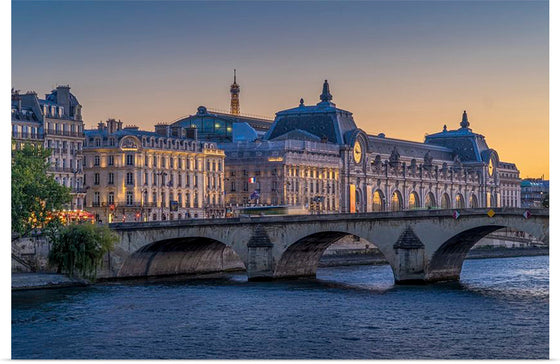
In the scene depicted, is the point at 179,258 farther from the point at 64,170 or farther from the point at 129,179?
the point at 129,179

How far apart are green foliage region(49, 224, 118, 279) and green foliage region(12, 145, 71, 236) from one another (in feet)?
7.16

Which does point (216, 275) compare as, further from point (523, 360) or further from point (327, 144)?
point (327, 144)

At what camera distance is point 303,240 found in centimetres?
10206

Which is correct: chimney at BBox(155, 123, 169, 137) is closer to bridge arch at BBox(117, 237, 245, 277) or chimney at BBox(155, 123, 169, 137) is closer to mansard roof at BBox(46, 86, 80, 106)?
mansard roof at BBox(46, 86, 80, 106)

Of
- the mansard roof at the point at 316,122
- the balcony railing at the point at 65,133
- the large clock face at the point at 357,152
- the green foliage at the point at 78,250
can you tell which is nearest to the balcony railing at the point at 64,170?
the balcony railing at the point at 65,133

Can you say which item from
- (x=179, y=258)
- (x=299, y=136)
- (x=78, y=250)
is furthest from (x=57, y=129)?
(x=299, y=136)

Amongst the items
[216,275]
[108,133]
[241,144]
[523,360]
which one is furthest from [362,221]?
[241,144]

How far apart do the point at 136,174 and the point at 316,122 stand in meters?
57.7

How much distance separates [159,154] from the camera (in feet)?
477

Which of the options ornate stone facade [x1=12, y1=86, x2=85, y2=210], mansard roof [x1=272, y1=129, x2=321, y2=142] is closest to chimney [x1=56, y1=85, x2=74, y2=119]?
ornate stone facade [x1=12, y1=86, x2=85, y2=210]

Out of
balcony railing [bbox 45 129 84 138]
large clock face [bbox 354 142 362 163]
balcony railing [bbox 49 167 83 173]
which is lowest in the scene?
balcony railing [bbox 49 167 83 173]

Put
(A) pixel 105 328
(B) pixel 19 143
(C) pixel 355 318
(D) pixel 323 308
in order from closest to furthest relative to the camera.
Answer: (A) pixel 105 328 → (C) pixel 355 318 → (D) pixel 323 308 → (B) pixel 19 143

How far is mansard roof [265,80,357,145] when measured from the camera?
19175 centimetres

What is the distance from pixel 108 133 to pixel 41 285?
55.2 meters
